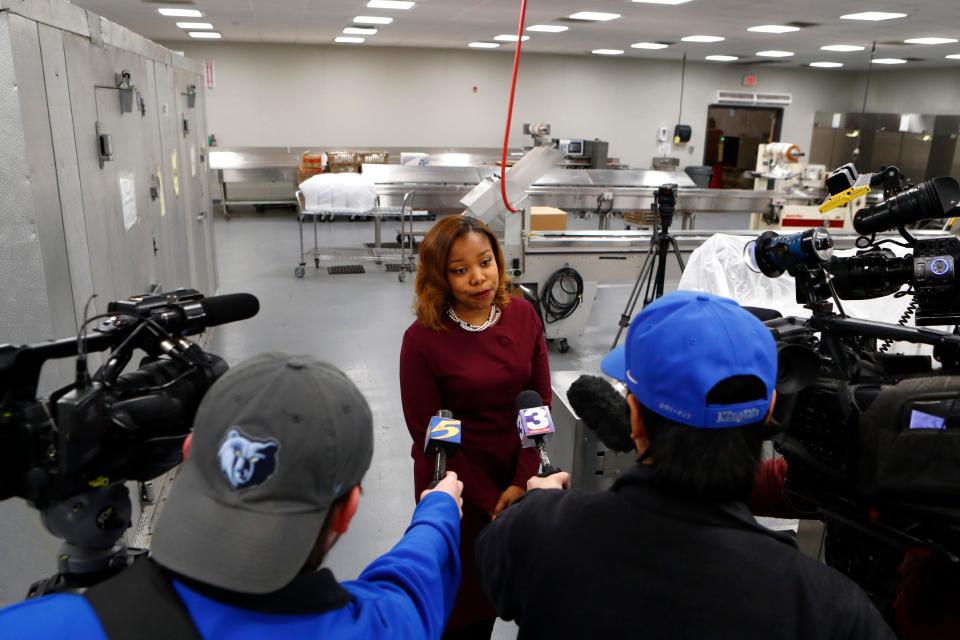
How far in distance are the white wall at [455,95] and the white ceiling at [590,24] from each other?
2.18 feet

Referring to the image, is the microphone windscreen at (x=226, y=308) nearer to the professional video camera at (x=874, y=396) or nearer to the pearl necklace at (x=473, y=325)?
the pearl necklace at (x=473, y=325)

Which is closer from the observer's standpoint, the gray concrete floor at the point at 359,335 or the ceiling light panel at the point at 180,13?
the gray concrete floor at the point at 359,335

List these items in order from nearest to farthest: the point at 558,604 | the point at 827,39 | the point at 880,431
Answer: the point at 558,604 → the point at 880,431 → the point at 827,39


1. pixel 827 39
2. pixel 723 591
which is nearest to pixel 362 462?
pixel 723 591

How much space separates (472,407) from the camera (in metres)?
1.71

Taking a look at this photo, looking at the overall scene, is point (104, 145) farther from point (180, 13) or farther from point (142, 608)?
point (180, 13)

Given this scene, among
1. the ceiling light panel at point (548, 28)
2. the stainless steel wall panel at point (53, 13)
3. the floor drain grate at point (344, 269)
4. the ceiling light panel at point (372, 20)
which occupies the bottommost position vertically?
the floor drain grate at point (344, 269)

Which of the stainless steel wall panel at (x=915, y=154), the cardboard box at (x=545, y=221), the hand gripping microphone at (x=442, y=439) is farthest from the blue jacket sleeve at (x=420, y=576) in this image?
the stainless steel wall panel at (x=915, y=154)

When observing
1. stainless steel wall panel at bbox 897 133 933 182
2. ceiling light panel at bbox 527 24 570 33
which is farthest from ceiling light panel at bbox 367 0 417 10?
stainless steel wall panel at bbox 897 133 933 182

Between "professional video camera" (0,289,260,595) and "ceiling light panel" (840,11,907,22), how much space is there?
8361 millimetres

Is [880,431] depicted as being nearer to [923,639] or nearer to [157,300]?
[923,639]

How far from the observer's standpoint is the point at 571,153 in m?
11.8

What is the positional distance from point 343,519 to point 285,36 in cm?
1158

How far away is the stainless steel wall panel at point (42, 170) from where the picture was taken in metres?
1.78
